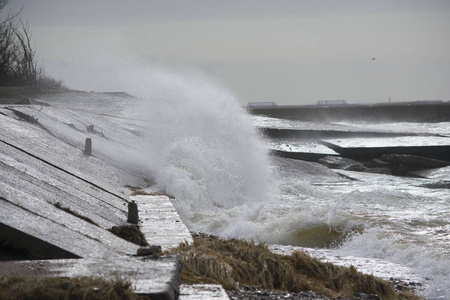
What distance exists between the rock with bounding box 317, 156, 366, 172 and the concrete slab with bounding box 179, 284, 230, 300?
1382 centimetres

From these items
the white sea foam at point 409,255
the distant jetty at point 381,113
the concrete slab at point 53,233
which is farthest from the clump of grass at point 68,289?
the distant jetty at point 381,113

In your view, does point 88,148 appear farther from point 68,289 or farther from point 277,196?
point 68,289

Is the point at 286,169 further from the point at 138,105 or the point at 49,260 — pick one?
the point at 49,260

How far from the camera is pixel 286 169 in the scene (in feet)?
52.2

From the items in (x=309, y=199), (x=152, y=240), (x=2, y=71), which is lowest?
(x=309, y=199)

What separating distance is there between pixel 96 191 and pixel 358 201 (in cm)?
604

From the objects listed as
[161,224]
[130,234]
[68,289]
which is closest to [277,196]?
[161,224]

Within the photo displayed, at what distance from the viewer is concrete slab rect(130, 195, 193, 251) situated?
520 centimetres

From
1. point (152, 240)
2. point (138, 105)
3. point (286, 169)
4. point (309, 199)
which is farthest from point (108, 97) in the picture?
point (152, 240)

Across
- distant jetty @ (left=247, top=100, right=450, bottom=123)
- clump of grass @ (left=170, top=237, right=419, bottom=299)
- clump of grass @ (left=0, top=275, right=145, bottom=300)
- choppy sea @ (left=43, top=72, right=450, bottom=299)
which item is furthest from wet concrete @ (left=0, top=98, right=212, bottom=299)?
distant jetty @ (left=247, top=100, right=450, bottom=123)

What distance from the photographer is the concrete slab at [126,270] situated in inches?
130

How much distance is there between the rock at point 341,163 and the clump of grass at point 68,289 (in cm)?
1444

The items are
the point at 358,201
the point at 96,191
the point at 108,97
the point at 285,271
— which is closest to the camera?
the point at 285,271

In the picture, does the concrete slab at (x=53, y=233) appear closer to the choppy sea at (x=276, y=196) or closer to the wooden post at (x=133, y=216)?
the wooden post at (x=133, y=216)
